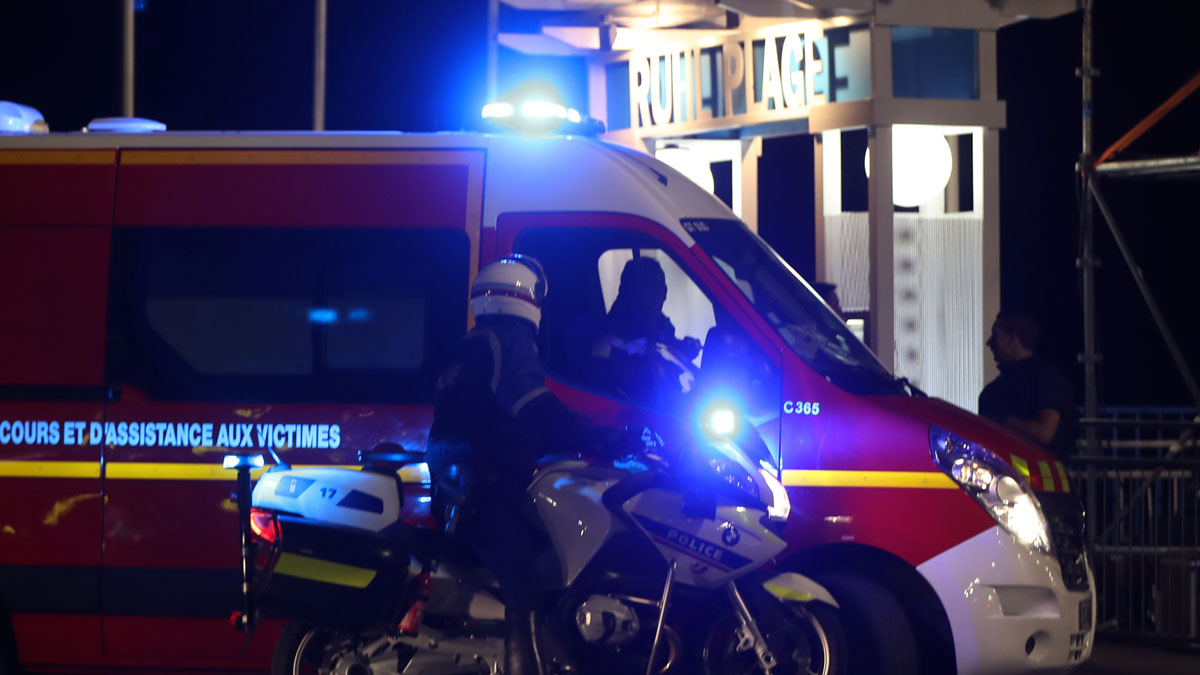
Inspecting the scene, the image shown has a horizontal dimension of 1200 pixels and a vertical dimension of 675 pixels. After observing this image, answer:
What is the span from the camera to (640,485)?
243 inches

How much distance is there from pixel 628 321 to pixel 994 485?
166cm

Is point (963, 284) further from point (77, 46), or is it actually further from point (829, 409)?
point (77, 46)

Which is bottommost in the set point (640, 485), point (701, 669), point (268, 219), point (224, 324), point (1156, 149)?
point (701, 669)

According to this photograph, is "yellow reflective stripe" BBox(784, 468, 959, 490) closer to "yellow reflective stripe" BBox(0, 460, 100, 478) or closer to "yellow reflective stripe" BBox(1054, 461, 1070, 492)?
"yellow reflective stripe" BBox(1054, 461, 1070, 492)

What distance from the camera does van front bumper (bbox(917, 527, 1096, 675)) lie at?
6805 mm

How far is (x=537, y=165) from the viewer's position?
7.54 meters

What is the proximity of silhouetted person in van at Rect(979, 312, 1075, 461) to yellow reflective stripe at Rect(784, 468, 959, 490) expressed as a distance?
240cm

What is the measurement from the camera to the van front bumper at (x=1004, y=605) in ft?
22.3

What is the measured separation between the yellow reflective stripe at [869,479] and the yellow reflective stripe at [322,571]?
191cm

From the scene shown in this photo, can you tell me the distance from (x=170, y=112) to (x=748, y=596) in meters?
14.0

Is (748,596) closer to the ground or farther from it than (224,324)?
closer to the ground

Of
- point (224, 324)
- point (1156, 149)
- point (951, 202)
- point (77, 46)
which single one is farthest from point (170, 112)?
point (224, 324)

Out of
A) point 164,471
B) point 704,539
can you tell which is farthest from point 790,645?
point 164,471

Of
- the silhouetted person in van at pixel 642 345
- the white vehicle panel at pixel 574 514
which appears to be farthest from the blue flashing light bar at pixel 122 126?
the white vehicle panel at pixel 574 514
